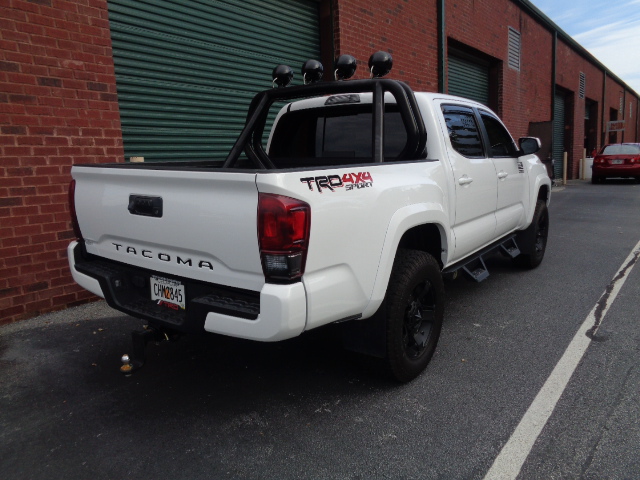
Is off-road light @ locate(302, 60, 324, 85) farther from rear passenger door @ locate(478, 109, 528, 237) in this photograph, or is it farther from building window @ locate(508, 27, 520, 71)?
building window @ locate(508, 27, 520, 71)

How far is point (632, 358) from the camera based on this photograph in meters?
3.42

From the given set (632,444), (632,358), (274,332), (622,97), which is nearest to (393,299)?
(274,332)

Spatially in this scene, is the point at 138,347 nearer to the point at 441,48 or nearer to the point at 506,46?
the point at 441,48

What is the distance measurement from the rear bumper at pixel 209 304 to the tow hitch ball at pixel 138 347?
0.12 meters

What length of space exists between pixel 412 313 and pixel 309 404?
868 millimetres

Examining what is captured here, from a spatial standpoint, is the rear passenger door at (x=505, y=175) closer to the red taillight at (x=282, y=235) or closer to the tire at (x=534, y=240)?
the tire at (x=534, y=240)

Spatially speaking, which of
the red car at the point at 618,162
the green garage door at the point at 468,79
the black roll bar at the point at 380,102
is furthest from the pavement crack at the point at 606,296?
the red car at the point at 618,162

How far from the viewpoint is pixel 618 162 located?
60.3ft

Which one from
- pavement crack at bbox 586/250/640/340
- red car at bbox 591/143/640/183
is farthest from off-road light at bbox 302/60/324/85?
red car at bbox 591/143/640/183

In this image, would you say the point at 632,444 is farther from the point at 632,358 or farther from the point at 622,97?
A: the point at 622,97

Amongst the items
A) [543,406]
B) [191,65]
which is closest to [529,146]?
[543,406]

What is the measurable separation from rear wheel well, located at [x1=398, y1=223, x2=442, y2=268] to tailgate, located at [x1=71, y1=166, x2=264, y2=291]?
55.5 inches

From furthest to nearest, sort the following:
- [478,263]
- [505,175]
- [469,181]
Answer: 1. [505,175]
2. [478,263]
3. [469,181]

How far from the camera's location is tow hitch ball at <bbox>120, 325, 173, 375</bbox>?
112 inches
